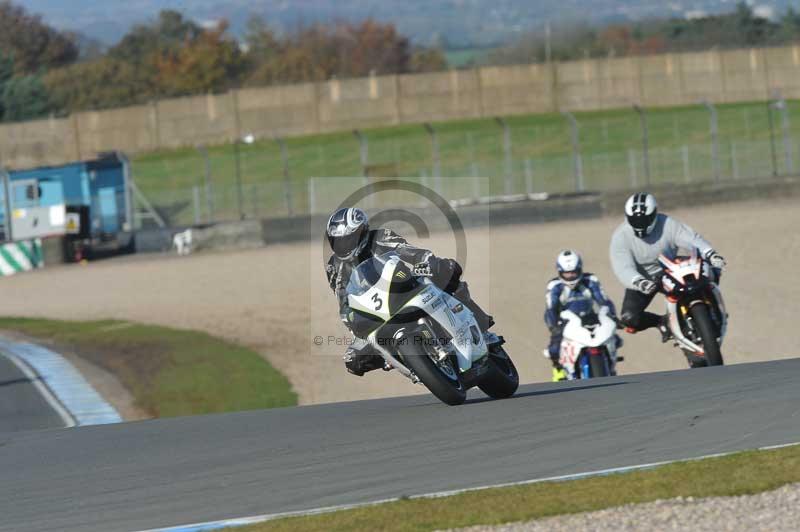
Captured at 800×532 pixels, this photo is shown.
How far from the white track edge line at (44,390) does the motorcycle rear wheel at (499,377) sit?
4.93m

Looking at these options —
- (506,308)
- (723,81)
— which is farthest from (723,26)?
(506,308)

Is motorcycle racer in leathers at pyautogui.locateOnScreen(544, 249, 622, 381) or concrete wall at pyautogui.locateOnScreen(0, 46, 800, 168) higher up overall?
concrete wall at pyautogui.locateOnScreen(0, 46, 800, 168)

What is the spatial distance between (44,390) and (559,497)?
11163mm

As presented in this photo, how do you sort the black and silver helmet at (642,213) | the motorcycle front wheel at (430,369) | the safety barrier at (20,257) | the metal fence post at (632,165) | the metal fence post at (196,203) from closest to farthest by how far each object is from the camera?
the motorcycle front wheel at (430,369)
the black and silver helmet at (642,213)
the safety barrier at (20,257)
the metal fence post at (196,203)
the metal fence post at (632,165)

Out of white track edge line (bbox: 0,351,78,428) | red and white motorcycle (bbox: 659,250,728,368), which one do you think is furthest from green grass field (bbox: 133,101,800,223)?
red and white motorcycle (bbox: 659,250,728,368)

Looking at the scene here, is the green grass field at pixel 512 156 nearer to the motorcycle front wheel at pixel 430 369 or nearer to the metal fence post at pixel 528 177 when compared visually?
the metal fence post at pixel 528 177

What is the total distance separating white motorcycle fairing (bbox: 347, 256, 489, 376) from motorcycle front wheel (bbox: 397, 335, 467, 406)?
0.12 meters

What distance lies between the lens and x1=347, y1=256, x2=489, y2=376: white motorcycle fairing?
905cm

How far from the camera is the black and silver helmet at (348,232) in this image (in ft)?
30.7

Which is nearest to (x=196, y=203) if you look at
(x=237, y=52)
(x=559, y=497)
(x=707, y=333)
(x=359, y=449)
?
(x=707, y=333)

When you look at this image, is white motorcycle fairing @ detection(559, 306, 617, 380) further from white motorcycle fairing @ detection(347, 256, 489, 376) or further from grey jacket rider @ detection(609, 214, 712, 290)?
white motorcycle fairing @ detection(347, 256, 489, 376)

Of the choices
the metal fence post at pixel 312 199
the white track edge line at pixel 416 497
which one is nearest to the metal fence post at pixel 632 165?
the metal fence post at pixel 312 199

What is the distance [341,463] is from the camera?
7.78 m

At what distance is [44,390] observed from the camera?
1653cm
